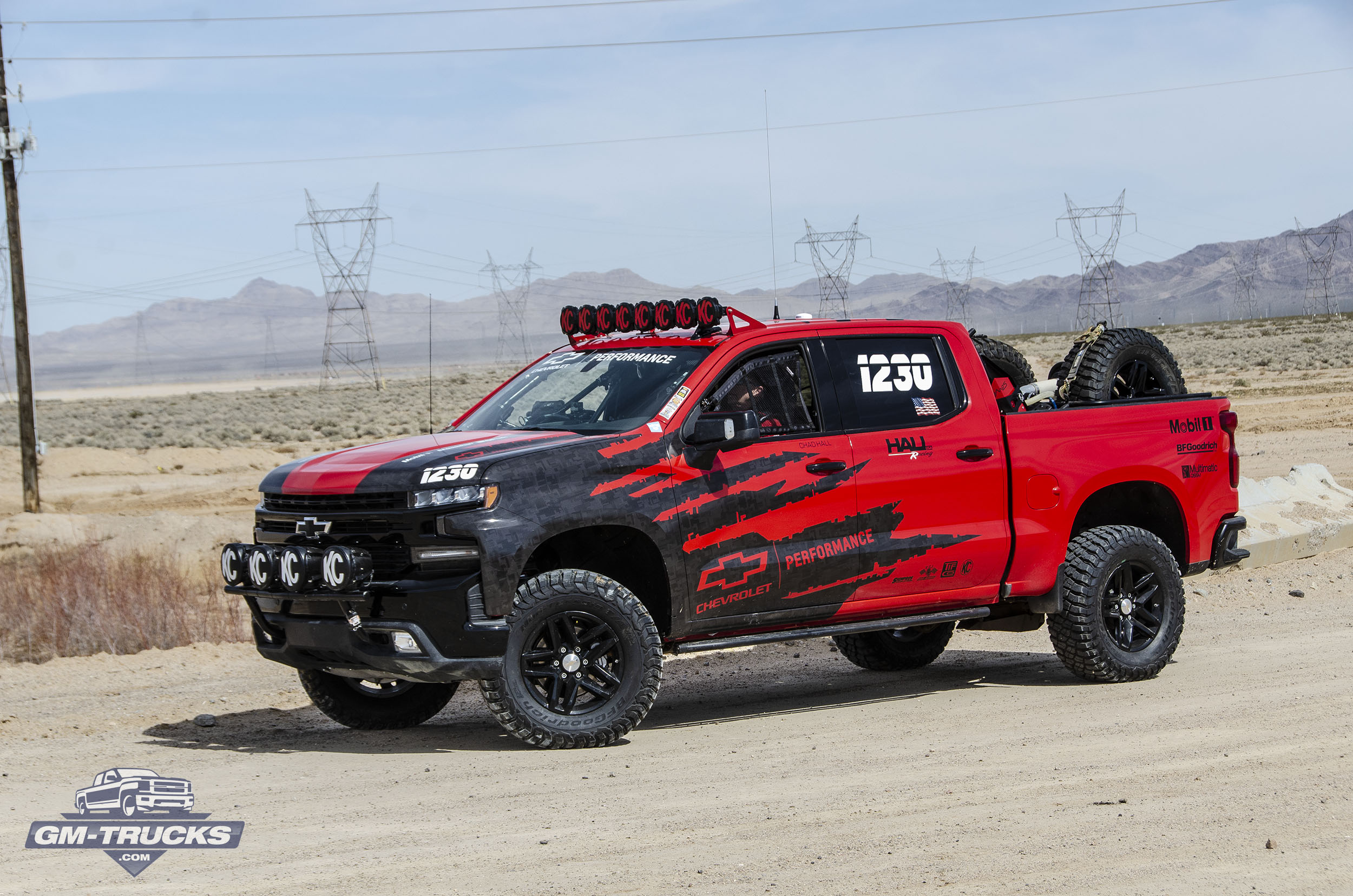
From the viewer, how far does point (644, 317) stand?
7570mm

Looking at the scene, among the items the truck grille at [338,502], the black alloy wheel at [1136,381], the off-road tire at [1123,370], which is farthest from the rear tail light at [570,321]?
the black alloy wheel at [1136,381]

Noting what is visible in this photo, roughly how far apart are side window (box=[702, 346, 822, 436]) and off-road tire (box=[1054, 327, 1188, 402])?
2268 millimetres

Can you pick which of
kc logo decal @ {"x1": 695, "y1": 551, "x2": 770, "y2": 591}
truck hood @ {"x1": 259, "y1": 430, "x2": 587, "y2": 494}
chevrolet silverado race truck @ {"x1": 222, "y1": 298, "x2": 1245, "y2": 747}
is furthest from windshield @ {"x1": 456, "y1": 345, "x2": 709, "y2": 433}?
kc logo decal @ {"x1": 695, "y1": 551, "x2": 770, "y2": 591}

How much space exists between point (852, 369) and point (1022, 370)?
1.96 m

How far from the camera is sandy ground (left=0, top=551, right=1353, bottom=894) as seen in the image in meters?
4.89

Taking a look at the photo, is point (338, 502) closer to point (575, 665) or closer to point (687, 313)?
point (575, 665)

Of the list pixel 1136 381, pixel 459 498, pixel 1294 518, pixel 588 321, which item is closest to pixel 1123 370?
pixel 1136 381

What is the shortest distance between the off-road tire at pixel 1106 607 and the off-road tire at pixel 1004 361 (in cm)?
Answer: 116

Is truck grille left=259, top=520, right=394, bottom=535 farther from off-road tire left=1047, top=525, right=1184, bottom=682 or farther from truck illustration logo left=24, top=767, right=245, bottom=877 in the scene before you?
off-road tire left=1047, top=525, right=1184, bottom=682

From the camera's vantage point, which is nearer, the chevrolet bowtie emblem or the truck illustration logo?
the truck illustration logo

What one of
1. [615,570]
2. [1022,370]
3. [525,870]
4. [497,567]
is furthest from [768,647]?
[525,870]

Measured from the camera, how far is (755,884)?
187 inches

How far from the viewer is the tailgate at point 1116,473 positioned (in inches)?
314

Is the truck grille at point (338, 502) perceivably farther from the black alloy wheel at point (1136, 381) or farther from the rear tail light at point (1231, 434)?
the rear tail light at point (1231, 434)
